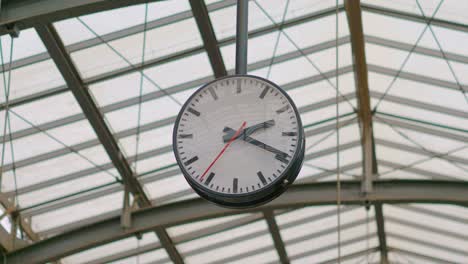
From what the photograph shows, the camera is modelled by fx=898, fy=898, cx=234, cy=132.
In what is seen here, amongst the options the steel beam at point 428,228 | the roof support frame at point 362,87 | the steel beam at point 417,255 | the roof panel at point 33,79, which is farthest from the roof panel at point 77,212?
the steel beam at point 417,255

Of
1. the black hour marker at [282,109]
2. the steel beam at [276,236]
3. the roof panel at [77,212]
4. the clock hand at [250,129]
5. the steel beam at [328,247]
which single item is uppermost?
the steel beam at [328,247]

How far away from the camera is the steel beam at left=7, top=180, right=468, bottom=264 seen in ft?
74.3

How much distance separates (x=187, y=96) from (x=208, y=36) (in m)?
2.16

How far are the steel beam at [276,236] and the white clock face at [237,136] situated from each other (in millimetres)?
19452

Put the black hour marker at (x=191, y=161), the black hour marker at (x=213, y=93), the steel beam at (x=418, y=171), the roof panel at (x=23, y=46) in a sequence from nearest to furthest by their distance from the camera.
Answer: the black hour marker at (x=191, y=161)
the black hour marker at (x=213, y=93)
the roof panel at (x=23, y=46)
the steel beam at (x=418, y=171)

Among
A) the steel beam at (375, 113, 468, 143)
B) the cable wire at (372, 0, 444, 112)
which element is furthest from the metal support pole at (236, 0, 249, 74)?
the steel beam at (375, 113, 468, 143)

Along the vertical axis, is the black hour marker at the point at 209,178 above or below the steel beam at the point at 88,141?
below

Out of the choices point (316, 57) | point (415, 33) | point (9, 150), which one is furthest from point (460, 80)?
point (9, 150)

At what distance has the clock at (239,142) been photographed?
7.23m

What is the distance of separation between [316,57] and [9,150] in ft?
25.5

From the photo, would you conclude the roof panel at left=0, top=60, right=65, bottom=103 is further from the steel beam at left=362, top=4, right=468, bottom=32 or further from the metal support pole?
the metal support pole

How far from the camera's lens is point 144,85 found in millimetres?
21094

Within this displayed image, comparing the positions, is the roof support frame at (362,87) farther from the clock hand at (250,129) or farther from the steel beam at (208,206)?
the clock hand at (250,129)

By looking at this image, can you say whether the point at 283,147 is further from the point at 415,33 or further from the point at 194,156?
the point at 415,33
